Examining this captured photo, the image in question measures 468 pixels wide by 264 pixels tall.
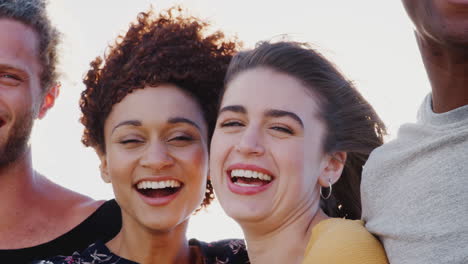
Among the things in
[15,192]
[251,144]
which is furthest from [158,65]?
[15,192]

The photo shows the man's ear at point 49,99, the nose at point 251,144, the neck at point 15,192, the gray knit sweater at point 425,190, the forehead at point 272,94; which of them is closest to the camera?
the gray knit sweater at point 425,190

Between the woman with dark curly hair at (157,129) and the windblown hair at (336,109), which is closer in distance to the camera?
the windblown hair at (336,109)

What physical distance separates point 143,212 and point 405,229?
195cm

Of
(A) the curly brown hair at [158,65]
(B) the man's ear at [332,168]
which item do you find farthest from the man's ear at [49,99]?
(B) the man's ear at [332,168]

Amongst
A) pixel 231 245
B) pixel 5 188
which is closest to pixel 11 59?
pixel 5 188

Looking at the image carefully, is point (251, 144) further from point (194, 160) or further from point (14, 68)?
point (14, 68)

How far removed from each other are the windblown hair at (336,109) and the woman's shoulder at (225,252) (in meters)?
0.87

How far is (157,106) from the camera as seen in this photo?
3.90m

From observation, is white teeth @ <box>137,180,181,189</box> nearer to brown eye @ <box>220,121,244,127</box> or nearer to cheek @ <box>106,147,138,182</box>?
cheek @ <box>106,147,138,182</box>

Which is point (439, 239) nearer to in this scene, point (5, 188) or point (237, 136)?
point (237, 136)

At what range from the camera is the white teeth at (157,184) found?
12.5 ft

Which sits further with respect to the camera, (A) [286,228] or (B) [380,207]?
(A) [286,228]

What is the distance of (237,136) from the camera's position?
3.26m

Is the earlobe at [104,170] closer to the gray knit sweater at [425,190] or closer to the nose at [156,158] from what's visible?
the nose at [156,158]
